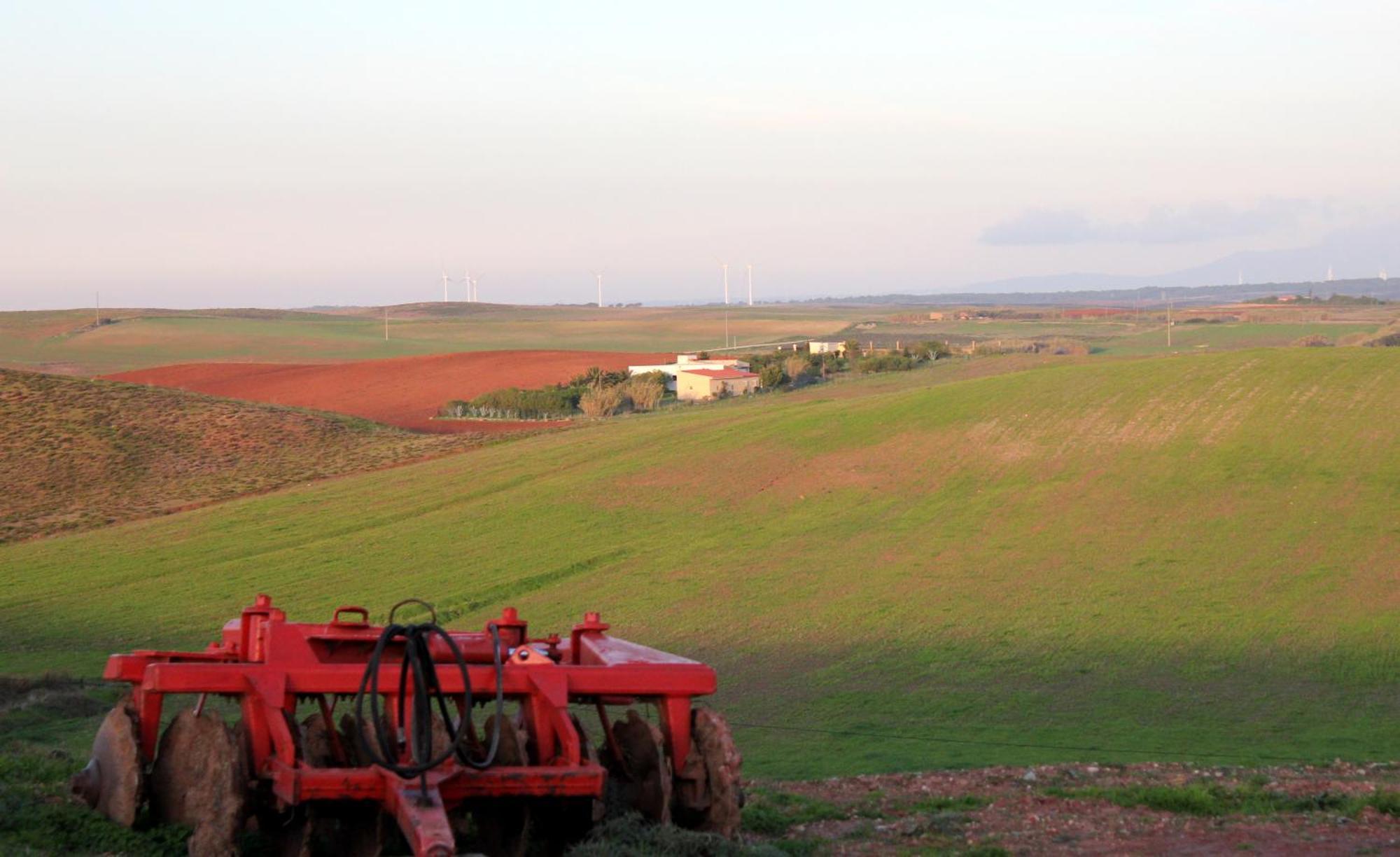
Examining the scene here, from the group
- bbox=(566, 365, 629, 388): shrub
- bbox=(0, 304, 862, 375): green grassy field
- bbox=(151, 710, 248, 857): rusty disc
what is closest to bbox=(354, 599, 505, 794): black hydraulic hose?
bbox=(151, 710, 248, 857): rusty disc

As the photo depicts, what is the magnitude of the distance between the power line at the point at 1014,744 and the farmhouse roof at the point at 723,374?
177ft

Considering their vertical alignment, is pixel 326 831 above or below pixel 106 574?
above

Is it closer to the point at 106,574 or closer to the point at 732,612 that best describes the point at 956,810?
the point at 732,612

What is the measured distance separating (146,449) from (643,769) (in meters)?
50.9

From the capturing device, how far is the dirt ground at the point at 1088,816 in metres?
A: 8.69

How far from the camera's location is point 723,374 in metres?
74.1

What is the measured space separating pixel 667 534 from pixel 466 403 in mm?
41603

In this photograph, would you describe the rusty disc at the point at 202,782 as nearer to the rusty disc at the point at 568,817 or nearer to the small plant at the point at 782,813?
the rusty disc at the point at 568,817

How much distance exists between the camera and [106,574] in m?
34.2

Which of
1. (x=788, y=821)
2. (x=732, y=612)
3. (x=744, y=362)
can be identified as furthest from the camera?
(x=744, y=362)

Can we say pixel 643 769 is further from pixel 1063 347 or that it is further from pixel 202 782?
pixel 1063 347

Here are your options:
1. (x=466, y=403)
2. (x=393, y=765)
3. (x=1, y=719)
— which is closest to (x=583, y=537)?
(x=1, y=719)

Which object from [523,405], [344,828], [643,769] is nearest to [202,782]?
[344,828]

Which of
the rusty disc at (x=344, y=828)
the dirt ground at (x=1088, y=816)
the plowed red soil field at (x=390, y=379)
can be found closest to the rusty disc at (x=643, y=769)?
the dirt ground at (x=1088, y=816)
